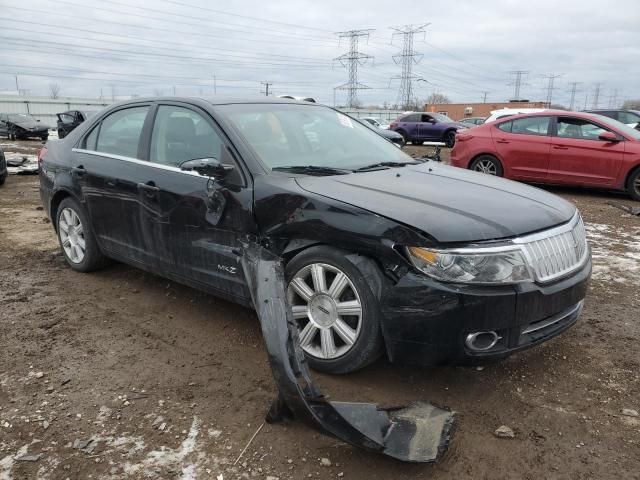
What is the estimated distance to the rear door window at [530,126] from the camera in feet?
30.3

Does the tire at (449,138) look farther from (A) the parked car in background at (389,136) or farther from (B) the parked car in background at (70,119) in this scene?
(A) the parked car in background at (389,136)

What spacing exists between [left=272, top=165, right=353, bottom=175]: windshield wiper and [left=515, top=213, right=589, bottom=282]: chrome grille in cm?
122

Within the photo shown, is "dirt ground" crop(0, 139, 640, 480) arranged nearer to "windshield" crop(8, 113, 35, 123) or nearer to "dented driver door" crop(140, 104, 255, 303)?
"dented driver door" crop(140, 104, 255, 303)

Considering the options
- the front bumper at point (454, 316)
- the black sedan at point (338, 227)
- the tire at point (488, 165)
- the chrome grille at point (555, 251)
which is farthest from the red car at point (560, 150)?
the front bumper at point (454, 316)

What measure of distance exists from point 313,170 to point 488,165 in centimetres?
718

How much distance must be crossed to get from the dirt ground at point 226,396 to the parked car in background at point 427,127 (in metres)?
20.7

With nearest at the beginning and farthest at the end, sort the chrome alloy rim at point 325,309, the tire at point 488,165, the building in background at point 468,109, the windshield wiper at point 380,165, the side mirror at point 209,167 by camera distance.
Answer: the chrome alloy rim at point 325,309
the side mirror at point 209,167
the windshield wiper at point 380,165
the tire at point 488,165
the building in background at point 468,109

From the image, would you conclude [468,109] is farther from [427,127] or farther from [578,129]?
[578,129]

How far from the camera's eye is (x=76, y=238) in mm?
4758

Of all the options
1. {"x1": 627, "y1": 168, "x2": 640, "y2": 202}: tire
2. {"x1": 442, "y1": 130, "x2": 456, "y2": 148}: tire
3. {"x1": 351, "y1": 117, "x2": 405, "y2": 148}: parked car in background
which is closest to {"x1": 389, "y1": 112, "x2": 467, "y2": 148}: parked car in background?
{"x1": 442, "y1": 130, "x2": 456, "y2": 148}: tire

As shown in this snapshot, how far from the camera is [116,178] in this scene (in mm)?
4066

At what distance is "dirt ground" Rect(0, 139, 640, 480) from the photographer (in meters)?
2.35

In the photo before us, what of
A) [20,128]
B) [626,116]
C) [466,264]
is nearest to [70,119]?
[20,128]

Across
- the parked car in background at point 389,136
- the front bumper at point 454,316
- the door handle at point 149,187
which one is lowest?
the front bumper at point 454,316
